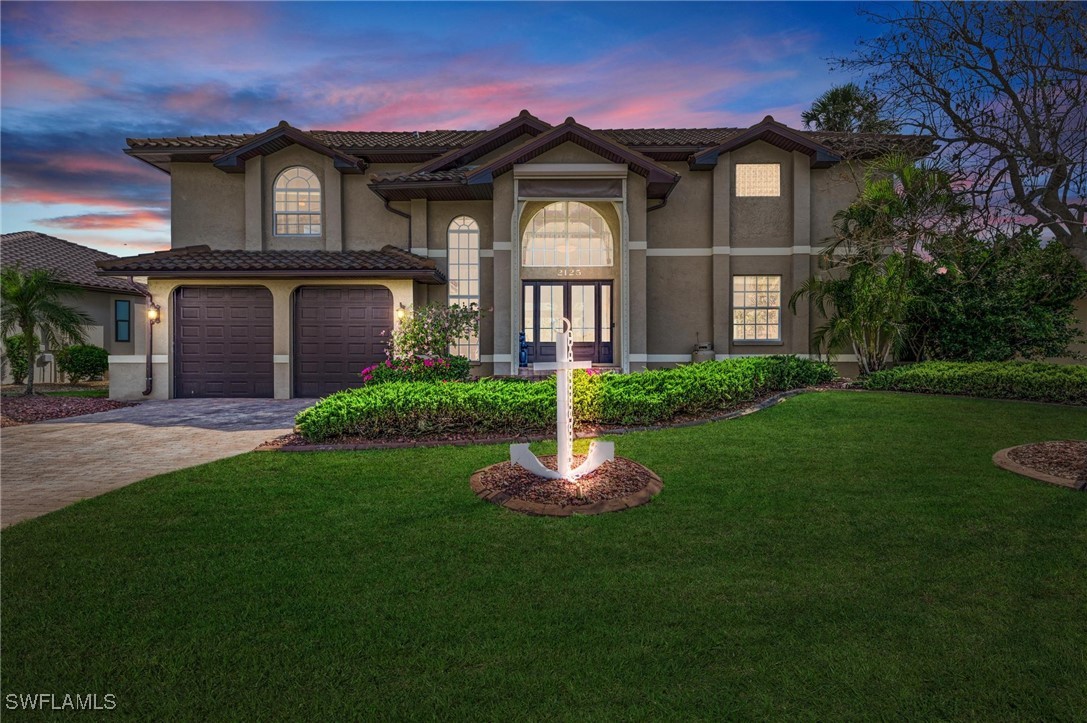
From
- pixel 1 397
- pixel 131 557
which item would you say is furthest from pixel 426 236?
pixel 131 557

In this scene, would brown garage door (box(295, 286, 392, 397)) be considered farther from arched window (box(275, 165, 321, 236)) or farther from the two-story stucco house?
arched window (box(275, 165, 321, 236))

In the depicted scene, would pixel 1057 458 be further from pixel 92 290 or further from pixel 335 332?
pixel 92 290

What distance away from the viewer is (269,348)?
1522 centimetres

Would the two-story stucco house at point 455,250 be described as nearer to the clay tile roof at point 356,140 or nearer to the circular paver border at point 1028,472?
the clay tile roof at point 356,140

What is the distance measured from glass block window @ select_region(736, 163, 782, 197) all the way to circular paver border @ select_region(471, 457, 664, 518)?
13016 mm

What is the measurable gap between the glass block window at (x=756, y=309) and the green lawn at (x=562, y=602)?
33.9ft

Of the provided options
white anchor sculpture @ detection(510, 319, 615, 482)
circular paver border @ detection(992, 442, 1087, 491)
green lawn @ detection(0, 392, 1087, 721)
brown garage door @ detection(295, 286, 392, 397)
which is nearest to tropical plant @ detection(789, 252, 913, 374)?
Answer: circular paver border @ detection(992, 442, 1087, 491)

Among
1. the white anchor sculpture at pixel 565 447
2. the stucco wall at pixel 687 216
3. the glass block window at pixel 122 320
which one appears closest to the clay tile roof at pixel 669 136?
the stucco wall at pixel 687 216

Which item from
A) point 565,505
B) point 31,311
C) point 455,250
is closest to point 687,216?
point 455,250

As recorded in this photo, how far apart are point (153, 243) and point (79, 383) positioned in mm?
6792

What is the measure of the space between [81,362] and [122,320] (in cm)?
490

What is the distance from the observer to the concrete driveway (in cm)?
637

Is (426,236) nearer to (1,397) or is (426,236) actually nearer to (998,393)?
(1,397)

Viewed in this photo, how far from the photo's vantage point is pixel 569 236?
52.7 ft
